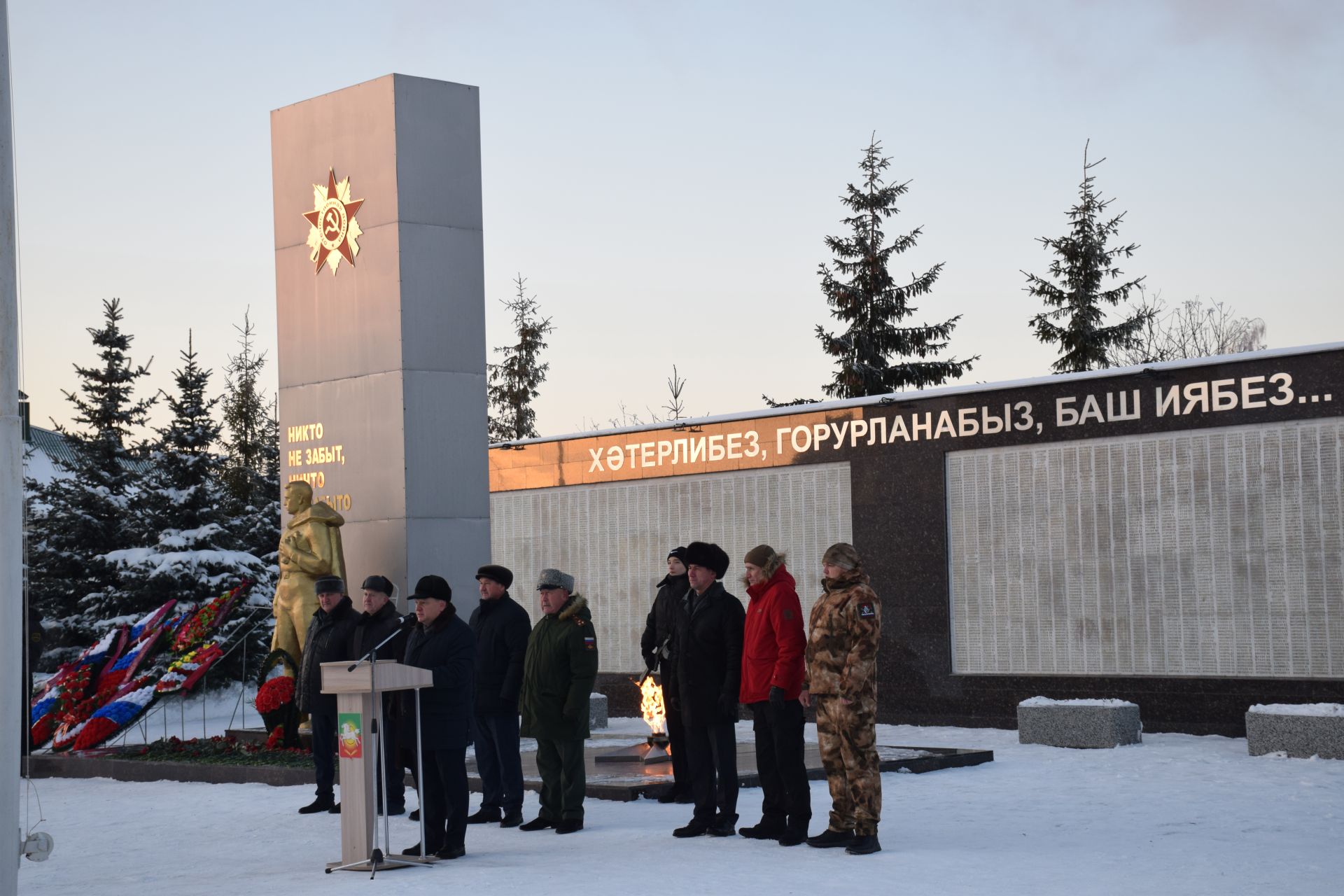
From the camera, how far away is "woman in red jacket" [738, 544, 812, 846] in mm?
9547

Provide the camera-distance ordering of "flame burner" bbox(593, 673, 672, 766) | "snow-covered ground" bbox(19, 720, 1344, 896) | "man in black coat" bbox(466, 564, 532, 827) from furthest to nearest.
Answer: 1. "flame burner" bbox(593, 673, 672, 766)
2. "man in black coat" bbox(466, 564, 532, 827)
3. "snow-covered ground" bbox(19, 720, 1344, 896)

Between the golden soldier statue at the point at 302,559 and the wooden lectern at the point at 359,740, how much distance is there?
5.44m

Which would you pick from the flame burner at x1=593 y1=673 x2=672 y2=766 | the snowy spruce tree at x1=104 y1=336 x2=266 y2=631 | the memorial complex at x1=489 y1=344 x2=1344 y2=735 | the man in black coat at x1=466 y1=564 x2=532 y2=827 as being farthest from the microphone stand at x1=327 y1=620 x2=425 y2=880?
the snowy spruce tree at x1=104 y1=336 x2=266 y2=631

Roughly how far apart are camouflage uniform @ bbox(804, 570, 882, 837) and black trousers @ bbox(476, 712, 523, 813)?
8.21 ft

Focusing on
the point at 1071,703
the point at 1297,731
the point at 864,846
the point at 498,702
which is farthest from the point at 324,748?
the point at 1297,731

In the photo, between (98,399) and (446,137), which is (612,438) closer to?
(446,137)

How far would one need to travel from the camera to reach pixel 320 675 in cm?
1191

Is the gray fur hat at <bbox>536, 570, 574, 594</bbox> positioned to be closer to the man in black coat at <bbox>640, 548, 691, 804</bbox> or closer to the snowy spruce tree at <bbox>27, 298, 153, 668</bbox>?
the man in black coat at <bbox>640, 548, 691, 804</bbox>

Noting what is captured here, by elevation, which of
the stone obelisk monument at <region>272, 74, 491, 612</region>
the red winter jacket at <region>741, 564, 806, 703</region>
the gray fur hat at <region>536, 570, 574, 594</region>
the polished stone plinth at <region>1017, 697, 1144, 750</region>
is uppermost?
the stone obelisk monument at <region>272, 74, 491, 612</region>

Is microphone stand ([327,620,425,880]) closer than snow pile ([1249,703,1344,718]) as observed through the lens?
Yes

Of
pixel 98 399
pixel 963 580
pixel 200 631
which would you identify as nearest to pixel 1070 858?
pixel 963 580

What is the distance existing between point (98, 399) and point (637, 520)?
44.1 feet

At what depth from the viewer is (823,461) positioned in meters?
20.2

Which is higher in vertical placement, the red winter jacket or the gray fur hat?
the gray fur hat
